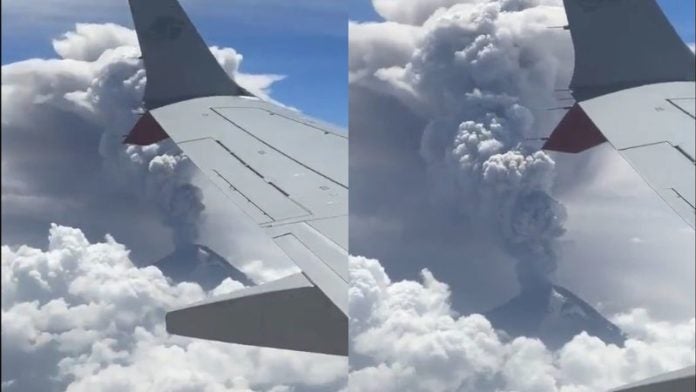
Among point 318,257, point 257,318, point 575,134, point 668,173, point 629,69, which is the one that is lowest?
point 257,318

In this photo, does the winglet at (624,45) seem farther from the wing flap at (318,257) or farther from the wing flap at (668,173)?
the wing flap at (318,257)

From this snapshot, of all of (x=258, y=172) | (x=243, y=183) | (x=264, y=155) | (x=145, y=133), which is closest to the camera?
(x=243, y=183)

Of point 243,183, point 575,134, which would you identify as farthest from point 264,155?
point 575,134

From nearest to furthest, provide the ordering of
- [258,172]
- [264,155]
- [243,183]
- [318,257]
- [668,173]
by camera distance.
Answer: [668,173]
[318,257]
[243,183]
[258,172]
[264,155]

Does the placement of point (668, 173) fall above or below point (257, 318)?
above

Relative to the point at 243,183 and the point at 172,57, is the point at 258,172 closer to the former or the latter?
the point at 243,183

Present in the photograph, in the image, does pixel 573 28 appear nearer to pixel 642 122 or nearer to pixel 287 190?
pixel 642 122

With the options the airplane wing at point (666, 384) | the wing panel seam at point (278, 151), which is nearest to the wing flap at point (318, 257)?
the wing panel seam at point (278, 151)

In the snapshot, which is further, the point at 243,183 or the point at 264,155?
the point at 264,155
